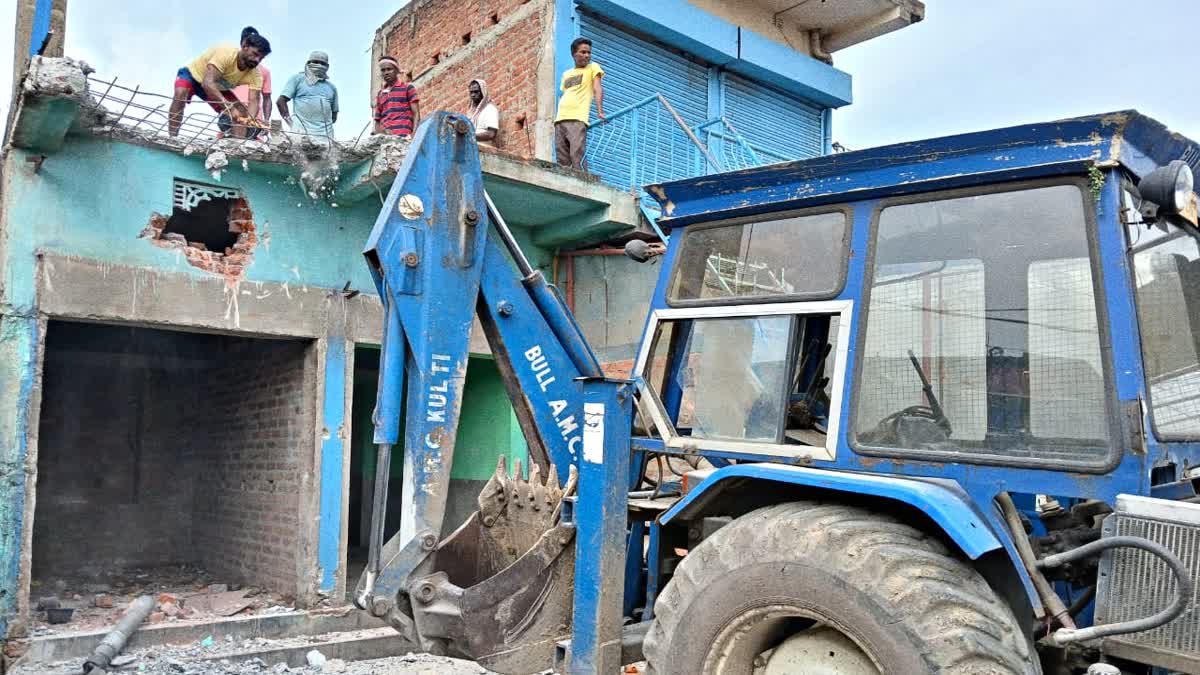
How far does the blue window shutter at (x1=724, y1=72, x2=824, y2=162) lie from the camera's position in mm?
10859

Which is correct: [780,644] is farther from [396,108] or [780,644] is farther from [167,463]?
[167,463]

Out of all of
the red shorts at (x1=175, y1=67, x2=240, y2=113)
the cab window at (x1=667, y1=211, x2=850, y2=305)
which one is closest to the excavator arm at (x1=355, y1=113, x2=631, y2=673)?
the cab window at (x1=667, y1=211, x2=850, y2=305)

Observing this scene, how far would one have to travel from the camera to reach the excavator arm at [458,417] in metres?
3.76

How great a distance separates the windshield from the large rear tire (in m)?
0.81

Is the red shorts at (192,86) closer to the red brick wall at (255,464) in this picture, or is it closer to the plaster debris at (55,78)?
the plaster debris at (55,78)

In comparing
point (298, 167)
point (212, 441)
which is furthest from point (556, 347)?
point (212, 441)

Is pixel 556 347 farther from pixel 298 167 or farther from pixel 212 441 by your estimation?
pixel 212 441

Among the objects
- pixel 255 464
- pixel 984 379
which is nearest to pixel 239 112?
pixel 255 464

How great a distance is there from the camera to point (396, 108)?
8688 mm

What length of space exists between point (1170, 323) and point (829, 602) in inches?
58.3

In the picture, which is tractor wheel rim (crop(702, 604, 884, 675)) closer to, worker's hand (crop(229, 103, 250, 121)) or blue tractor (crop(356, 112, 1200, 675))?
blue tractor (crop(356, 112, 1200, 675))

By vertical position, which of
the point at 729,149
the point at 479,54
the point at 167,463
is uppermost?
the point at 479,54

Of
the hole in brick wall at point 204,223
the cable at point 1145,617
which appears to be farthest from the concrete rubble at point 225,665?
the cable at point 1145,617

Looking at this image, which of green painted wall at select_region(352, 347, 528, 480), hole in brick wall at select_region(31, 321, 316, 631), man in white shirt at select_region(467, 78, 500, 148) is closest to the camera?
hole in brick wall at select_region(31, 321, 316, 631)
